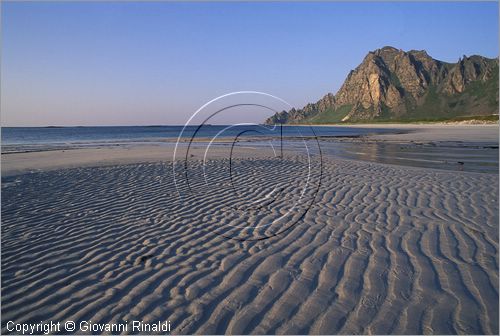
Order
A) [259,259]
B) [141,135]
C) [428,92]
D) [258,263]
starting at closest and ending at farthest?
[258,263] → [259,259] → [141,135] → [428,92]

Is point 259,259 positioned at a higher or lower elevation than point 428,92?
lower

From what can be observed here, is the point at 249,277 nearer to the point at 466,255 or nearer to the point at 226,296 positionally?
the point at 226,296

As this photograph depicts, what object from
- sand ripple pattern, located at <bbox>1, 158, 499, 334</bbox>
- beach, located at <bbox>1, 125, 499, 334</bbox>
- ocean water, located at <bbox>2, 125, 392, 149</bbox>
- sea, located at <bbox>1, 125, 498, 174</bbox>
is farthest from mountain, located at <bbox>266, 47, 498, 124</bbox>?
sand ripple pattern, located at <bbox>1, 158, 499, 334</bbox>

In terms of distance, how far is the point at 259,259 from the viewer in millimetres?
5270

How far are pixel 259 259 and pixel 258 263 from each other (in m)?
0.15

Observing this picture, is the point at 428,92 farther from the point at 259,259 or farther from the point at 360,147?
the point at 259,259

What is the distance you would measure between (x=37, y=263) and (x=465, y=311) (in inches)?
239

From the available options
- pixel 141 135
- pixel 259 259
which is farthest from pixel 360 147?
pixel 141 135

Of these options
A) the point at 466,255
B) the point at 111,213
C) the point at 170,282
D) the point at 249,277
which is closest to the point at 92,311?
the point at 170,282

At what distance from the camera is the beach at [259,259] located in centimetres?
378

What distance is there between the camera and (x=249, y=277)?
467 cm

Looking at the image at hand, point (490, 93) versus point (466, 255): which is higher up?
point (490, 93)

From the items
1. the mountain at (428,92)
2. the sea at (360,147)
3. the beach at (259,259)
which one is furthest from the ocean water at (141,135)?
the mountain at (428,92)

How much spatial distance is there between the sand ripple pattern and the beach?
2 cm
